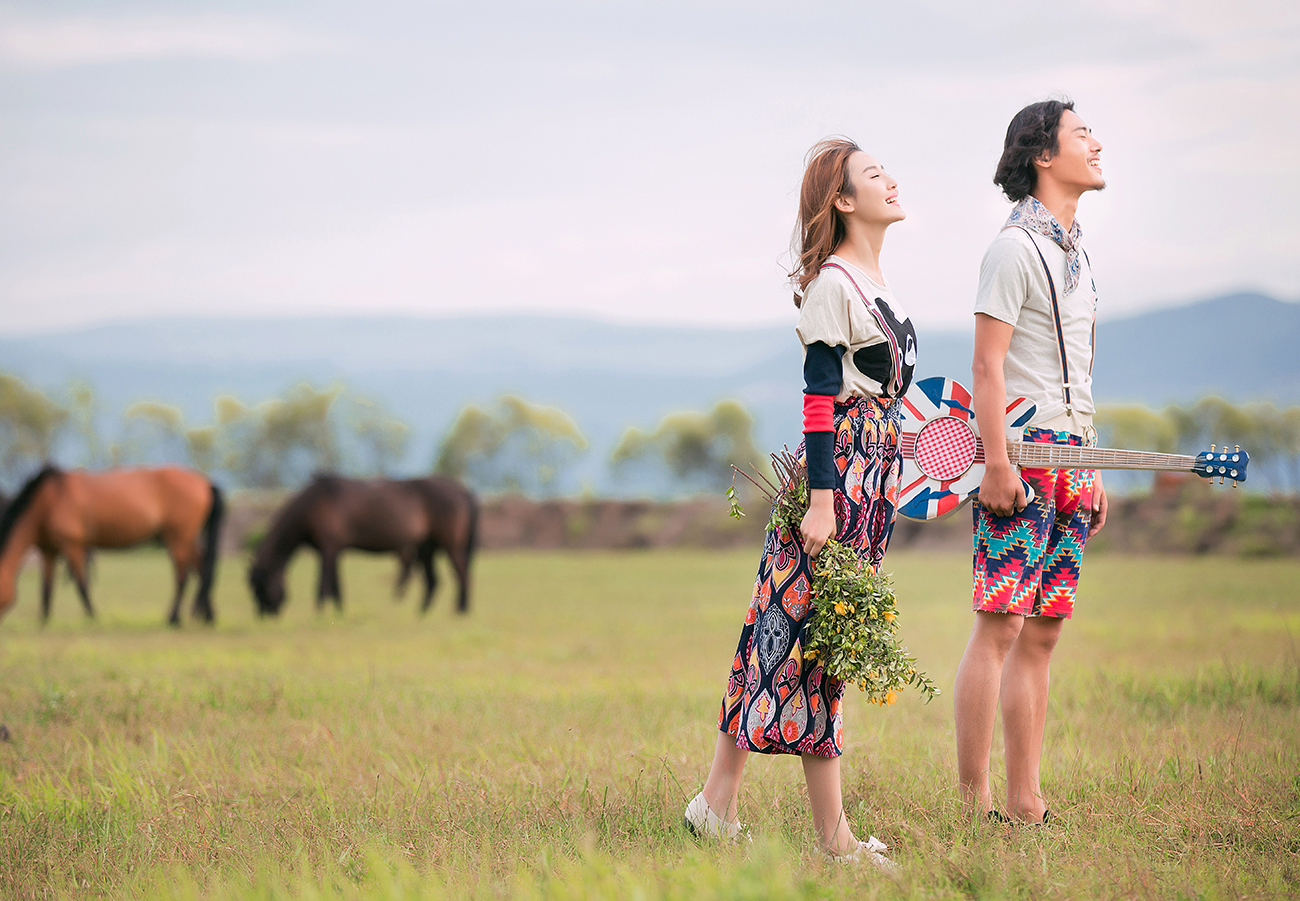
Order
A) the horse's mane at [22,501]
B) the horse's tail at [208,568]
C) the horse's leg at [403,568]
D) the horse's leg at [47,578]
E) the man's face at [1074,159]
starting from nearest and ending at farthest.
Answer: the man's face at [1074,159] < the horse's mane at [22,501] < the horse's tail at [208,568] < the horse's leg at [47,578] < the horse's leg at [403,568]

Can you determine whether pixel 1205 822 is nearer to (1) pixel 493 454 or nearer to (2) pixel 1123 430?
(2) pixel 1123 430

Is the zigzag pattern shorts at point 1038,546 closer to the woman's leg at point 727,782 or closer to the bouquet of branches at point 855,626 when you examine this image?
the bouquet of branches at point 855,626

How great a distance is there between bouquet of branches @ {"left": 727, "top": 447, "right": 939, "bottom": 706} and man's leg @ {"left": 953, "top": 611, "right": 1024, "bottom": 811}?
395 millimetres

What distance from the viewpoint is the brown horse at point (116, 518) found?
11648mm

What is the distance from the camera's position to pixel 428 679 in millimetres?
6770

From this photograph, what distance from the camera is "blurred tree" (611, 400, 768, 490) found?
5912 cm

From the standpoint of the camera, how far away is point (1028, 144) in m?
3.35

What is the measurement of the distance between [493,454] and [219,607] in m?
39.4

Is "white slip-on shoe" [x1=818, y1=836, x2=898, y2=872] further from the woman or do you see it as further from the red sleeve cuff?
the red sleeve cuff

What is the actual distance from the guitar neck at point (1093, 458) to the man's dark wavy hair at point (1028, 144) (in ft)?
2.87

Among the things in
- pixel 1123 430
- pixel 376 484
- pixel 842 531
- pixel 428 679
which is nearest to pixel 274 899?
pixel 842 531

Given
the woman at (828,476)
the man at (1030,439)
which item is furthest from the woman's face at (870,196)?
the man at (1030,439)

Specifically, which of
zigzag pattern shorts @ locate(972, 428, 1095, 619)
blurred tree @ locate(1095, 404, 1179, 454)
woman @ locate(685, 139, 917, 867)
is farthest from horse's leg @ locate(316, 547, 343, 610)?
blurred tree @ locate(1095, 404, 1179, 454)

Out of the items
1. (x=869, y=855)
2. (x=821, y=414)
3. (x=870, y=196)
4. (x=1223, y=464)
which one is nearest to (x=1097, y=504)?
(x=1223, y=464)
